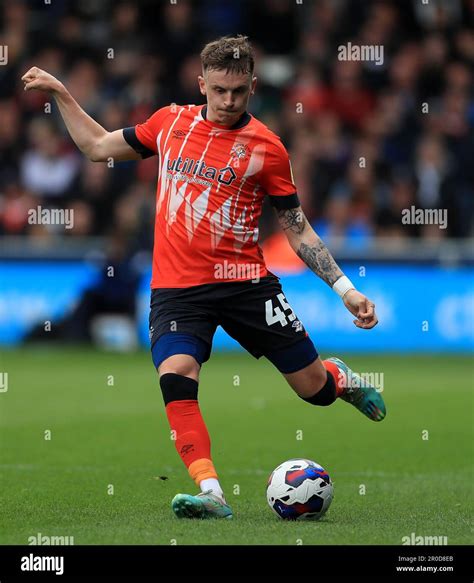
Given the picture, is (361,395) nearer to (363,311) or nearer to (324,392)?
(324,392)

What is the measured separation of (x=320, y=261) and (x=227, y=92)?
3.66 feet

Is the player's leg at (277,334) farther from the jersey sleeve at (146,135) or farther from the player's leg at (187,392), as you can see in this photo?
the jersey sleeve at (146,135)

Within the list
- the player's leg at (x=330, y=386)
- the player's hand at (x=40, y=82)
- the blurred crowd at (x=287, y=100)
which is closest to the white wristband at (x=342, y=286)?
the player's leg at (x=330, y=386)

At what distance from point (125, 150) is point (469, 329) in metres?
11.1

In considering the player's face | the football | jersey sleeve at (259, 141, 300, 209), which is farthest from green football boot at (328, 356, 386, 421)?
the player's face

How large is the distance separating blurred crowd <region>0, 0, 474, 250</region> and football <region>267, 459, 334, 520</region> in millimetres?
11617

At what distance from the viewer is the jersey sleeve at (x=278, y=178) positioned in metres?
7.21

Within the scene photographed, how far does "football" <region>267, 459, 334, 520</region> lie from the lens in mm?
6980

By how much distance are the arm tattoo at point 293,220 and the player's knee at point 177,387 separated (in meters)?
1.11

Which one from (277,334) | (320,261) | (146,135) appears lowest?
(277,334)

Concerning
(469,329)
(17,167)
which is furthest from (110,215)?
(469,329)

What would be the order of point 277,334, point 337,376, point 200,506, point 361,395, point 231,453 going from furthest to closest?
1. point 231,453
2. point 361,395
3. point 337,376
4. point 277,334
5. point 200,506

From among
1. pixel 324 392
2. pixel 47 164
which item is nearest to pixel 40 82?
pixel 324 392

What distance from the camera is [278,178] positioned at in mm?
7242
